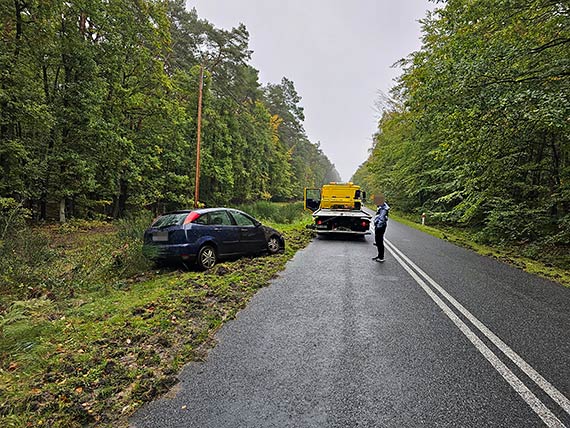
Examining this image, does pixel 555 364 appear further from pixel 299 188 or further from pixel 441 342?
pixel 299 188

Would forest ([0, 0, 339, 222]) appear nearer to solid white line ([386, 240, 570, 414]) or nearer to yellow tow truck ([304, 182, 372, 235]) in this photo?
yellow tow truck ([304, 182, 372, 235])

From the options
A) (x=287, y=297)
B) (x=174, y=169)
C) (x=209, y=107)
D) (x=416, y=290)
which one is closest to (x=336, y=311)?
(x=287, y=297)

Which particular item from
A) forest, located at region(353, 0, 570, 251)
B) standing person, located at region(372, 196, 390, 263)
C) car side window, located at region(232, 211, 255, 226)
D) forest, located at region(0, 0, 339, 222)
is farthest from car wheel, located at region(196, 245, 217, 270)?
forest, located at region(0, 0, 339, 222)

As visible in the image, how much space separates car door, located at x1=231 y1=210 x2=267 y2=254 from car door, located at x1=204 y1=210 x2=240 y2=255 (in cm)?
19

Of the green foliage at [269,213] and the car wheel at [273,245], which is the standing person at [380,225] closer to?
the car wheel at [273,245]

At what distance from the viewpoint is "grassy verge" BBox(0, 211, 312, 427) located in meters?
A: 2.56

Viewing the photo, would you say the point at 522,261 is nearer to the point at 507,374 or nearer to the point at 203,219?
the point at 507,374

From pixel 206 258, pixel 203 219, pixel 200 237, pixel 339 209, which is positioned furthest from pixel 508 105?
pixel 339 209

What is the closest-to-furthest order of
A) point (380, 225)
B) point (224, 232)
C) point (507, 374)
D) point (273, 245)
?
1. point (507, 374)
2. point (224, 232)
3. point (380, 225)
4. point (273, 245)

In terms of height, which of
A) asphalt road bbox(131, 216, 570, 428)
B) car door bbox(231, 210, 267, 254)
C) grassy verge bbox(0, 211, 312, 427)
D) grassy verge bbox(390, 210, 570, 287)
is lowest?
grassy verge bbox(0, 211, 312, 427)

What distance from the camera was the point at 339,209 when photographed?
50.6ft

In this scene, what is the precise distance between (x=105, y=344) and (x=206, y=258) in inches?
153

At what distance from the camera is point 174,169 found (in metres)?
23.5

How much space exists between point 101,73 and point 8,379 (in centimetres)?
1672
